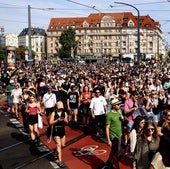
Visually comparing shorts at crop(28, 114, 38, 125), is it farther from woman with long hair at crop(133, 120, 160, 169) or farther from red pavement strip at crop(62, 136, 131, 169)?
woman with long hair at crop(133, 120, 160, 169)

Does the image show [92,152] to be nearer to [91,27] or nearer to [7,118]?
[7,118]

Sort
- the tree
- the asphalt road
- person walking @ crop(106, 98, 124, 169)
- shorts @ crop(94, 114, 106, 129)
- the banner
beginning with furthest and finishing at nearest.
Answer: the tree < the banner < shorts @ crop(94, 114, 106, 129) < the asphalt road < person walking @ crop(106, 98, 124, 169)

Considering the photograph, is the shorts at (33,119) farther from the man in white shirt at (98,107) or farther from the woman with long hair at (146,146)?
the woman with long hair at (146,146)

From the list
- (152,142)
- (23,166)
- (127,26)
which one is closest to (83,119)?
(23,166)

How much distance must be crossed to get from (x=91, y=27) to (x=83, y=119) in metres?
142

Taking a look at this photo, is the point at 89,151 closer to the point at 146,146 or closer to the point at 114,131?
the point at 114,131

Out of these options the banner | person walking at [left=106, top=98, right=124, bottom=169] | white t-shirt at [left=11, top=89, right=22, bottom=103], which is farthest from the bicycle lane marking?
the banner

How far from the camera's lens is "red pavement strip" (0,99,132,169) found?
440 inches

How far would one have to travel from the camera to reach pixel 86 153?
12.5 meters

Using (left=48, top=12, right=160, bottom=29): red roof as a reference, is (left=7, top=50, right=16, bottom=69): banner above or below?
below

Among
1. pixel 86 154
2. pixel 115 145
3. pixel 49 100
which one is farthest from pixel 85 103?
pixel 115 145

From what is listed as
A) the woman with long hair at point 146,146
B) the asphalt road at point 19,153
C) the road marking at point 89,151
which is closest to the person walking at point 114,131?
the asphalt road at point 19,153

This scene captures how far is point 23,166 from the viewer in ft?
36.4

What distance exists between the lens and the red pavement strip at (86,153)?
11.2m
